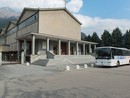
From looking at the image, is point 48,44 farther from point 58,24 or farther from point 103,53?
point 103,53

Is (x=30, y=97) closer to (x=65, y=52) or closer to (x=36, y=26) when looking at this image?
(x=36, y=26)

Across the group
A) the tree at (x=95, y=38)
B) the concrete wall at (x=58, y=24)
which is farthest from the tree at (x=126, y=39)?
the concrete wall at (x=58, y=24)

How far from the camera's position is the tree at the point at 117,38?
58713mm

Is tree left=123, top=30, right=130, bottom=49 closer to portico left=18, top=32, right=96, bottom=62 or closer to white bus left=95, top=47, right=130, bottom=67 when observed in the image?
portico left=18, top=32, right=96, bottom=62

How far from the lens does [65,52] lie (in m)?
36.7

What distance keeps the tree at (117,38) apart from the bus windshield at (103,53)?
1503 inches

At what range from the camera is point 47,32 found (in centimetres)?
3262

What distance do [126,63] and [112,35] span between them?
3637 cm

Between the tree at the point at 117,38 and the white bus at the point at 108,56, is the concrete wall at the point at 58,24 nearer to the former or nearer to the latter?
the white bus at the point at 108,56

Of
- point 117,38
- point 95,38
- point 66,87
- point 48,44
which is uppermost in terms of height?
point 95,38

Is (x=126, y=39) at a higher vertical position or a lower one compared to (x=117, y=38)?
lower

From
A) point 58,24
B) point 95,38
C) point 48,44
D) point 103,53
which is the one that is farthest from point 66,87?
point 95,38

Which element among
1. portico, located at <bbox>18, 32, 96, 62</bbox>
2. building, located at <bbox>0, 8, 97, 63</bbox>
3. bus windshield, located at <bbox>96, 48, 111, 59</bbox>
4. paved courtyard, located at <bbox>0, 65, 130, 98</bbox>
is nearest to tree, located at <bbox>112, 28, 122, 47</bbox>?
building, located at <bbox>0, 8, 97, 63</bbox>

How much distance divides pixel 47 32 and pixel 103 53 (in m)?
13.9
